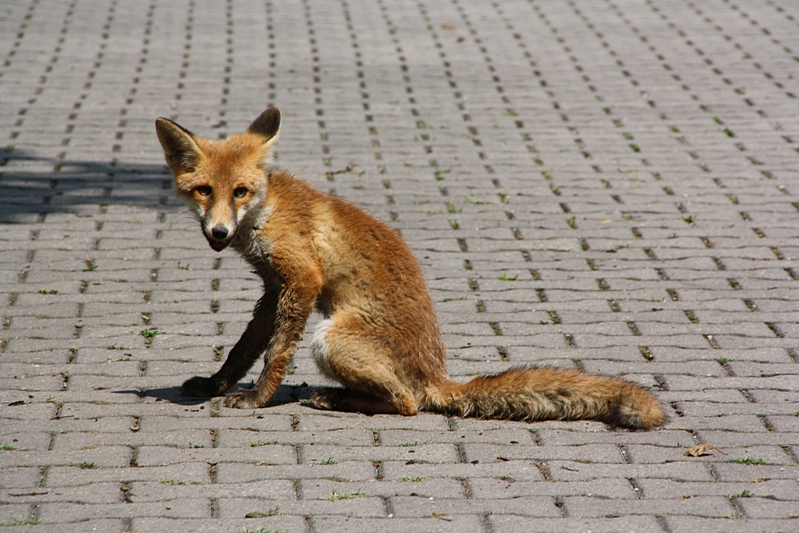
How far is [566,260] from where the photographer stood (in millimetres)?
7059

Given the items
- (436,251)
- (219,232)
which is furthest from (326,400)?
(436,251)

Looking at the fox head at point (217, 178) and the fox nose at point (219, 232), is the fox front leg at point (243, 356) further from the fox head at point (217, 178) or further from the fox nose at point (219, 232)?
the fox nose at point (219, 232)

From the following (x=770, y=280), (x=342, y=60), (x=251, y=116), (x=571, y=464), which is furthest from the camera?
(x=342, y=60)

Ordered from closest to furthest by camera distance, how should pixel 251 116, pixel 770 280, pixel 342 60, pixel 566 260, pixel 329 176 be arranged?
pixel 770 280 → pixel 566 260 → pixel 329 176 → pixel 251 116 → pixel 342 60

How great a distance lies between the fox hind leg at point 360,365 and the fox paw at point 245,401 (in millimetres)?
423

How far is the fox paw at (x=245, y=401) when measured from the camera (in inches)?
194

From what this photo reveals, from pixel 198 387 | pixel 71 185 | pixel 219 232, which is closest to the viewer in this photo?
pixel 219 232

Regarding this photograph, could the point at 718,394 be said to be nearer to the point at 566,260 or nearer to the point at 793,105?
the point at 566,260

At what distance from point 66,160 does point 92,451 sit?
5332mm

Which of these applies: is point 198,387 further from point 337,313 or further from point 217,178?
point 217,178

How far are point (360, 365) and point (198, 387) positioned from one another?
3.28ft

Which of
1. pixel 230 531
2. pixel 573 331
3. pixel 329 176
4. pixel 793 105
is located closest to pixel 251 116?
pixel 329 176

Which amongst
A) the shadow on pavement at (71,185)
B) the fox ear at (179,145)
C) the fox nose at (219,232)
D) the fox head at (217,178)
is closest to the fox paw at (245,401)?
the fox head at (217,178)

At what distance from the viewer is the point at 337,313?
4906 mm
